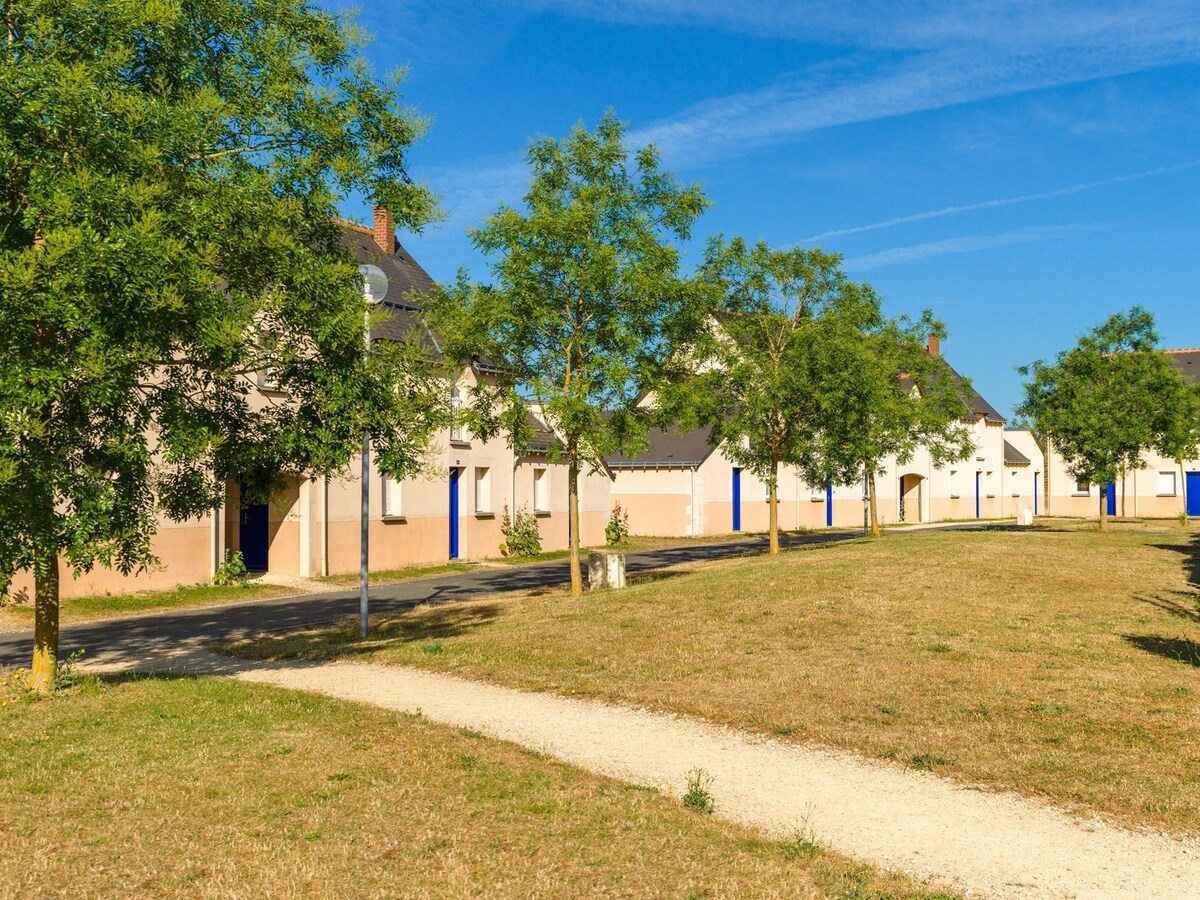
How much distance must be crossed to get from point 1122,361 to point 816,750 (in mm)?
30782

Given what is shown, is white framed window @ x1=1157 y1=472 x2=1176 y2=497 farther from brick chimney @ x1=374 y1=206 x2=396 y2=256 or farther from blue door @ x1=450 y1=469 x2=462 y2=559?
brick chimney @ x1=374 y1=206 x2=396 y2=256

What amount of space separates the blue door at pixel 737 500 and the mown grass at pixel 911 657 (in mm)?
21000

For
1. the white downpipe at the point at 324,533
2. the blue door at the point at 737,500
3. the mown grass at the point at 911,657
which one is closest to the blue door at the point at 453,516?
the white downpipe at the point at 324,533

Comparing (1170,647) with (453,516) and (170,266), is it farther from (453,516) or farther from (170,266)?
(453,516)

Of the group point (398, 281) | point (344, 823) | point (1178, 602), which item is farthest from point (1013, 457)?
point (344, 823)

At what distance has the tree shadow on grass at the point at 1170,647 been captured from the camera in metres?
11.1

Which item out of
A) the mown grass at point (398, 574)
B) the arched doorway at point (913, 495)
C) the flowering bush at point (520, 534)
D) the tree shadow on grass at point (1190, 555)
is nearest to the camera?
the tree shadow on grass at point (1190, 555)

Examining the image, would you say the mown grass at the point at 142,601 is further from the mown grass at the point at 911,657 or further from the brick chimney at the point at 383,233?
the brick chimney at the point at 383,233

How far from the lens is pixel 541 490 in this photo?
3266 cm

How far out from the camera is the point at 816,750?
314 inches

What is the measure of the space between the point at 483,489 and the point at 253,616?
41.8ft

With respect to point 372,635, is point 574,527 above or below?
above

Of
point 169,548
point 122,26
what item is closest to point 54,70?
point 122,26

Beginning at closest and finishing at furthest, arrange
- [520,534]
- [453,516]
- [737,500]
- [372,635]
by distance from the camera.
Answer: [372,635], [453,516], [520,534], [737,500]
